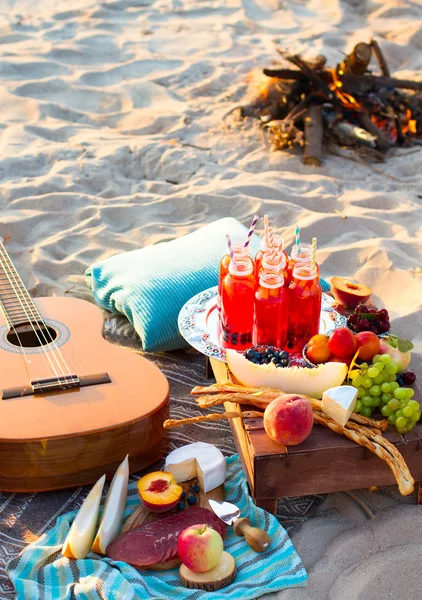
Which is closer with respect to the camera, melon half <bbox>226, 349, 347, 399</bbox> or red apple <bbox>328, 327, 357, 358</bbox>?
melon half <bbox>226, 349, 347, 399</bbox>

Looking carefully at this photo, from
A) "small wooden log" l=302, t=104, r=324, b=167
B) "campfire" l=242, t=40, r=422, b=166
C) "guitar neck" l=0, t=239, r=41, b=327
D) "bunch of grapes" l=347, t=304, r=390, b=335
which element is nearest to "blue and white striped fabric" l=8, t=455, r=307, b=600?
"bunch of grapes" l=347, t=304, r=390, b=335

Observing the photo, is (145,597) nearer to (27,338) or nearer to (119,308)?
(27,338)

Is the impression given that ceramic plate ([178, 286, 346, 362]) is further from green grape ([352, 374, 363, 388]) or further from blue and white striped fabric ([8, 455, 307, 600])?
blue and white striped fabric ([8, 455, 307, 600])

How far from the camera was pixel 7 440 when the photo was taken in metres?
2.53

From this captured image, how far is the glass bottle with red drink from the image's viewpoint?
2.76 m

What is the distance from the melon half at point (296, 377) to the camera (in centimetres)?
259

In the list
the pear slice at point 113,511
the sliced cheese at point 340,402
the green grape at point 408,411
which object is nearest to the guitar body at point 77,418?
the pear slice at point 113,511

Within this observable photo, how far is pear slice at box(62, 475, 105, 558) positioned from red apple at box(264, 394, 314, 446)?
64cm

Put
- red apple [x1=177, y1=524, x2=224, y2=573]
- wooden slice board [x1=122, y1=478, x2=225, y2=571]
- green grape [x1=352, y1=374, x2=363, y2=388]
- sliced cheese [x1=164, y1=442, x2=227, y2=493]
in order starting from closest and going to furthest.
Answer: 1. red apple [x1=177, y1=524, x2=224, y2=573]
2. wooden slice board [x1=122, y1=478, x2=225, y2=571]
3. green grape [x1=352, y1=374, x2=363, y2=388]
4. sliced cheese [x1=164, y1=442, x2=227, y2=493]

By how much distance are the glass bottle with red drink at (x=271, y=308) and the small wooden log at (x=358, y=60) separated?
3378 millimetres

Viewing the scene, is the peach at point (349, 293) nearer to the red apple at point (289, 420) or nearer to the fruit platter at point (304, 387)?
the fruit platter at point (304, 387)

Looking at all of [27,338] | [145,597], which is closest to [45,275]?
[27,338]

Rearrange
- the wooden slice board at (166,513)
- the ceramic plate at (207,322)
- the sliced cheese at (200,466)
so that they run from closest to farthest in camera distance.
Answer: the wooden slice board at (166,513), the sliced cheese at (200,466), the ceramic plate at (207,322)

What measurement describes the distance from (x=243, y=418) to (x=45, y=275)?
1953 millimetres
